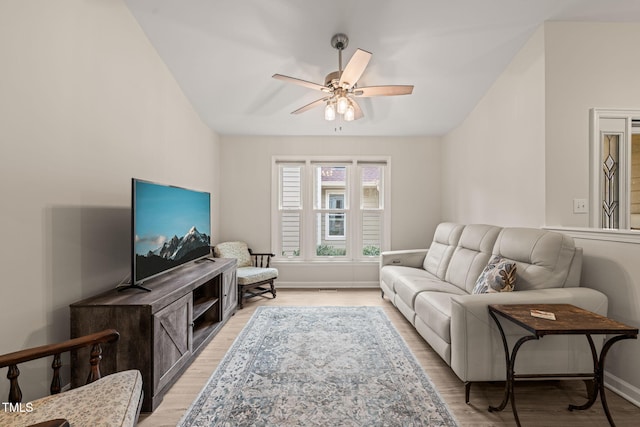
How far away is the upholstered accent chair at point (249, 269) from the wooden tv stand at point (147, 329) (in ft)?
4.15

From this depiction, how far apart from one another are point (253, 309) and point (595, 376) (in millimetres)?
3167

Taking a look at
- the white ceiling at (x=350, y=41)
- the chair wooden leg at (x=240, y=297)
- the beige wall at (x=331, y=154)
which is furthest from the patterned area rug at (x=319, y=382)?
the white ceiling at (x=350, y=41)

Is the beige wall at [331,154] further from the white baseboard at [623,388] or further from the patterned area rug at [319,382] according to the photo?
the white baseboard at [623,388]

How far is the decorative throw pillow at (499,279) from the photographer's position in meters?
2.16

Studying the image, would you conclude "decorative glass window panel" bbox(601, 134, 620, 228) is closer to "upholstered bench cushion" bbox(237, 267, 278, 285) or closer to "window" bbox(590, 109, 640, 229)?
"window" bbox(590, 109, 640, 229)

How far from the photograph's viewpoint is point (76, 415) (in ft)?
3.63

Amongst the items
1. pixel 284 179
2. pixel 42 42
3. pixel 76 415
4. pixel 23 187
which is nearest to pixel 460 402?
pixel 76 415

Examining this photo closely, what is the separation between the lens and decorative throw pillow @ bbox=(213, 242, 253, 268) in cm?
399

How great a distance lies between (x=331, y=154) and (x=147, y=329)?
3582 millimetres

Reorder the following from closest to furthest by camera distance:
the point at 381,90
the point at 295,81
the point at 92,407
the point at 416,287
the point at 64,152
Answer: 1. the point at 92,407
2. the point at 64,152
3. the point at 295,81
4. the point at 381,90
5. the point at 416,287

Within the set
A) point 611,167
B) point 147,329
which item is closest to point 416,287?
point 611,167

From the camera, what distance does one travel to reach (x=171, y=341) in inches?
79.5

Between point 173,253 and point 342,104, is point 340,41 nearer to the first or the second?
point 342,104

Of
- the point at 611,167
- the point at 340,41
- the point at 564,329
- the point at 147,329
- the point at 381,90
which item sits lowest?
the point at 147,329
